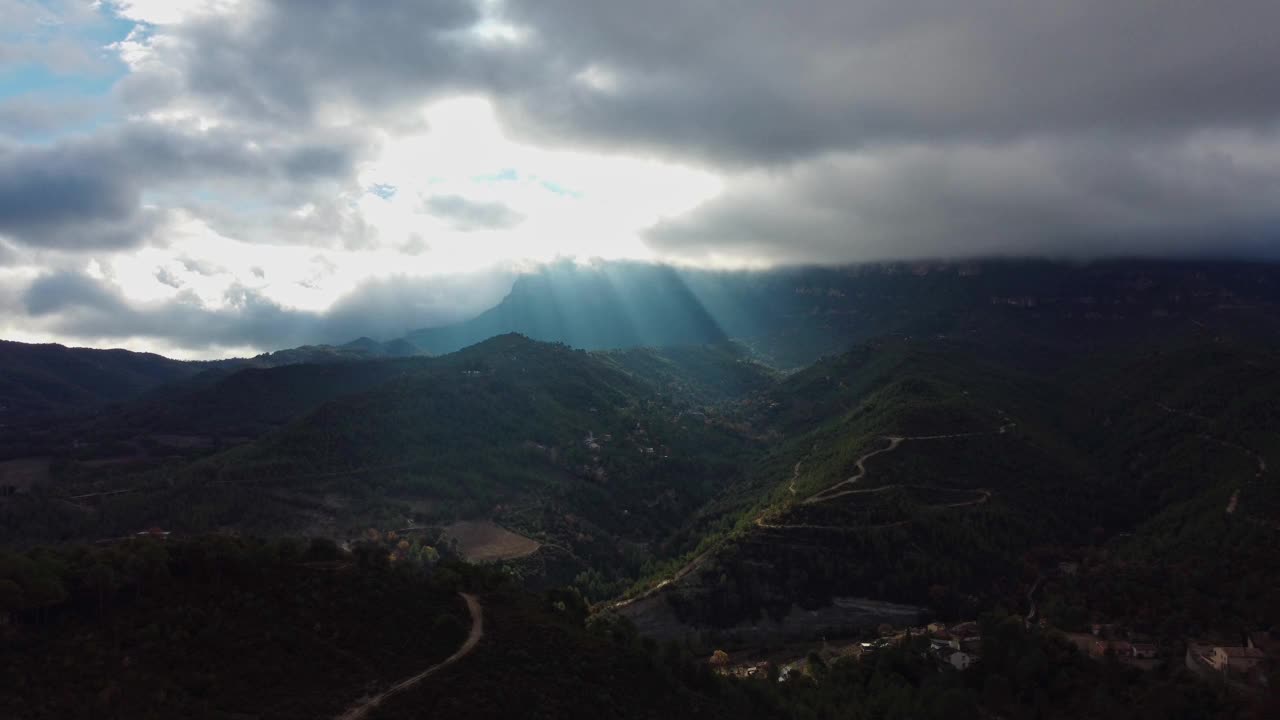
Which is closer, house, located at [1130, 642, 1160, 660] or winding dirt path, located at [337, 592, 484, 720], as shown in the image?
winding dirt path, located at [337, 592, 484, 720]

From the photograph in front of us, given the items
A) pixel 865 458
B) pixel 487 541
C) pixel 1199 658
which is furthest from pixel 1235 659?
pixel 487 541

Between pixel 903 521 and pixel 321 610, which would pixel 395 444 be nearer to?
pixel 903 521

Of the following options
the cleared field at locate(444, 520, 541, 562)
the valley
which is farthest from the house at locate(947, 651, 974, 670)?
A: the cleared field at locate(444, 520, 541, 562)

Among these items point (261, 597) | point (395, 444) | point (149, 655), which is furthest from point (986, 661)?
point (395, 444)

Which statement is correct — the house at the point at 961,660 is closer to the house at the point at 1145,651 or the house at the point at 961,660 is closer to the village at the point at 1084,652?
the village at the point at 1084,652

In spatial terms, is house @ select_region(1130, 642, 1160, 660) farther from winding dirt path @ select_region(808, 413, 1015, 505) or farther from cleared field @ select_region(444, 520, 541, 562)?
cleared field @ select_region(444, 520, 541, 562)

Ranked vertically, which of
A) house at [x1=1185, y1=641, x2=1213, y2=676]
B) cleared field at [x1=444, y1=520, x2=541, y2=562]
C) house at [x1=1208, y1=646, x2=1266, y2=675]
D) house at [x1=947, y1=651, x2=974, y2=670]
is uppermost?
house at [x1=1208, y1=646, x2=1266, y2=675]

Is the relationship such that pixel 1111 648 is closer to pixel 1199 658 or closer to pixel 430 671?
pixel 1199 658
